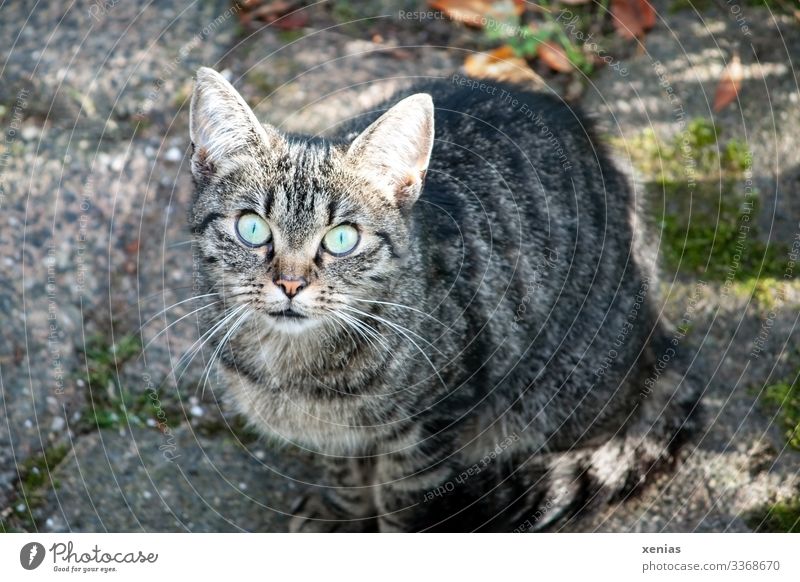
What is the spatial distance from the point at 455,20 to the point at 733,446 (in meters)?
2.54

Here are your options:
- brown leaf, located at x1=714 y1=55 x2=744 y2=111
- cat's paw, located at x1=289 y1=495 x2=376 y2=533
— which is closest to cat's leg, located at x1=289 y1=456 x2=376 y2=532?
cat's paw, located at x1=289 y1=495 x2=376 y2=533

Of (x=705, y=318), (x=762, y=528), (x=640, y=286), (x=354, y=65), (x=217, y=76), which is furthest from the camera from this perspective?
(x=354, y=65)

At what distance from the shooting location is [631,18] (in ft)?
15.1

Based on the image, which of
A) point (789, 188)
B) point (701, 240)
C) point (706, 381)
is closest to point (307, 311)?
point (706, 381)

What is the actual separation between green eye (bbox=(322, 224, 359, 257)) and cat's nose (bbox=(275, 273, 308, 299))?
0.14 m

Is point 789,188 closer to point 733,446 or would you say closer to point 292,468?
point 733,446

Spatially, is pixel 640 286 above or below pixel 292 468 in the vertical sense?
above

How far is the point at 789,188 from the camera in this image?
4242 mm

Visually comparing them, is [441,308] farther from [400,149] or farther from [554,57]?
[554,57]

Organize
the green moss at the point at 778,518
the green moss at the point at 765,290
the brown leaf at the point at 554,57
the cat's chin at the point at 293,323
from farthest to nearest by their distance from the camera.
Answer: the brown leaf at the point at 554,57
the green moss at the point at 765,290
the green moss at the point at 778,518
the cat's chin at the point at 293,323

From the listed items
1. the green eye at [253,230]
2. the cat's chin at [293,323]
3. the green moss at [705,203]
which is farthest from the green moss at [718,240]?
the green eye at [253,230]

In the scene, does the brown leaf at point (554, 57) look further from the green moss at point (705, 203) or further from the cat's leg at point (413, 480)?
the cat's leg at point (413, 480)

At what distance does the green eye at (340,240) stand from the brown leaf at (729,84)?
8.19 feet

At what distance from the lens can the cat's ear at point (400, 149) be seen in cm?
272
